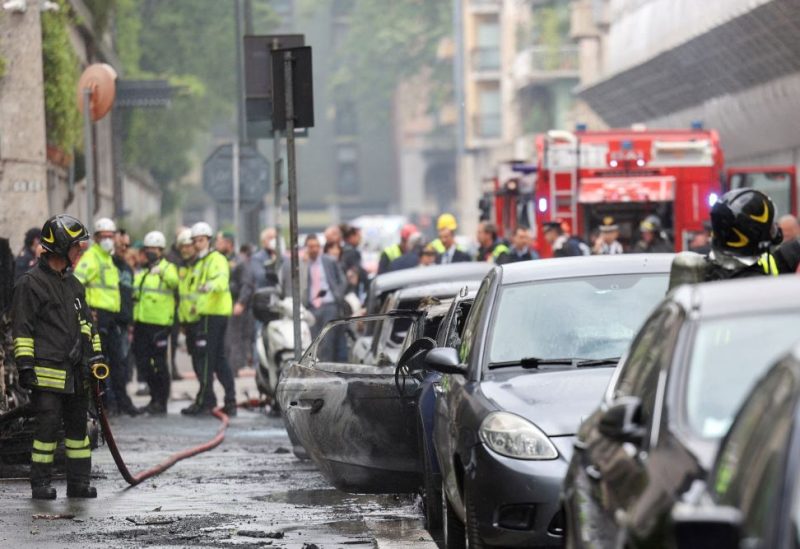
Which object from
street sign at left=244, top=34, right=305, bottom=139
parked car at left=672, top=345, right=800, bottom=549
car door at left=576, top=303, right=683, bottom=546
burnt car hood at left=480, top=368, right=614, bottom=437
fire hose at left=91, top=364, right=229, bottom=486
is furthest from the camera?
street sign at left=244, top=34, right=305, bottom=139

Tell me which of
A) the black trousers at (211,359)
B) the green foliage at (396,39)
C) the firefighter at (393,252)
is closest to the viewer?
the black trousers at (211,359)

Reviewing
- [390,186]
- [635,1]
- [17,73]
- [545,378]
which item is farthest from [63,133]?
[390,186]

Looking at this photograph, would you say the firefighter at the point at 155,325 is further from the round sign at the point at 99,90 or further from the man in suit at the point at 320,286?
the round sign at the point at 99,90

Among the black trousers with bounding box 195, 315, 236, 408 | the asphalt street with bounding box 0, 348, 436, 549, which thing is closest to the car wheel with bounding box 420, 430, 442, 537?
the asphalt street with bounding box 0, 348, 436, 549

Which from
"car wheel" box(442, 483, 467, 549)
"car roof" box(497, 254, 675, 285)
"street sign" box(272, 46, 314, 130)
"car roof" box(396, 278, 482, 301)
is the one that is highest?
"street sign" box(272, 46, 314, 130)

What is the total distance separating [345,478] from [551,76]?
5736cm

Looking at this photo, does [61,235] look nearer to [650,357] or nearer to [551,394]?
[551,394]

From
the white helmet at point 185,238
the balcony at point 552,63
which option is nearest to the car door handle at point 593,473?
the white helmet at point 185,238

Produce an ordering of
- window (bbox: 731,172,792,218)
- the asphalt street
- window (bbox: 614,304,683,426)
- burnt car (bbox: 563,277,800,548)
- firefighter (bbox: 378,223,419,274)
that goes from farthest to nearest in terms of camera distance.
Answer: window (bbox: 731,172,792,218)
firefighter (bbox: 378,223,419,274)
the asphalt street
window (bbox: 614,304,683,426)
burnt car (bbox: 563,277,800,548)

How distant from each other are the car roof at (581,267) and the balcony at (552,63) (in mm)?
58249

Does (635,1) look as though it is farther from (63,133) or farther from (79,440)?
(79,440)

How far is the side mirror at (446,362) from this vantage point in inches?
357

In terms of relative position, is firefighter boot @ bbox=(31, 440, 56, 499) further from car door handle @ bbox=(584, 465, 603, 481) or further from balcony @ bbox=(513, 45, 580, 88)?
balcony @ bbox=(513, 45, 580, 88)

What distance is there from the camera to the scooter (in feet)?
62.8
